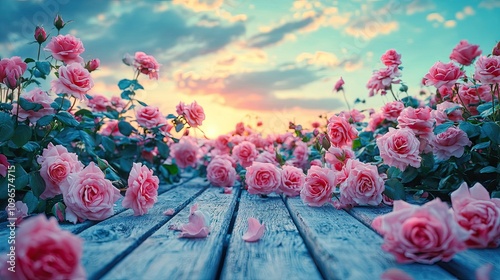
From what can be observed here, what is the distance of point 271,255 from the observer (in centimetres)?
105

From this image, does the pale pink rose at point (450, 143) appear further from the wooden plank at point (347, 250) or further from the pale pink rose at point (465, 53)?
the wooden plank at point (347, 250)

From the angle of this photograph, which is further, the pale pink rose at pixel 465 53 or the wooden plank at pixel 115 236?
the pale pink rose at pixel 465 53

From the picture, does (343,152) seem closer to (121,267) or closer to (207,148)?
(121,267)

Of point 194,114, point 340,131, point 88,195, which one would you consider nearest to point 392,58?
point 340,131

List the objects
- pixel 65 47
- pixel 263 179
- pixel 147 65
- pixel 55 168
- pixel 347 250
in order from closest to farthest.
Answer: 1. pixel 347 250
2. pixel 55 168
3. pixel 65 47
4. pixel 263 179
5. pixel 147 65

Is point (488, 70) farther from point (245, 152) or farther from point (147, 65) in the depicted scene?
point (147, 65)

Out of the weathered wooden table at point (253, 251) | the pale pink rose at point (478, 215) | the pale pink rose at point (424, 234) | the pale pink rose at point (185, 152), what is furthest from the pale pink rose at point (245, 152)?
the pale pink rose at point (424, 234)

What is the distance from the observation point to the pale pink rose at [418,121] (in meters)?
1.62

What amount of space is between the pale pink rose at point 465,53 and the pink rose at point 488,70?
1.14 ft

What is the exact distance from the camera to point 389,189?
5.52ft

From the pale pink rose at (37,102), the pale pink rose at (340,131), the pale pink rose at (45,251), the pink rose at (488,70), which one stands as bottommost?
Result: the pale pink rose at (45,251)

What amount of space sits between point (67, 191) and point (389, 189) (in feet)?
3.91

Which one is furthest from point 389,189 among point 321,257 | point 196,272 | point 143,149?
point 143,149

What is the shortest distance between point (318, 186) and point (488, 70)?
0.75 m
